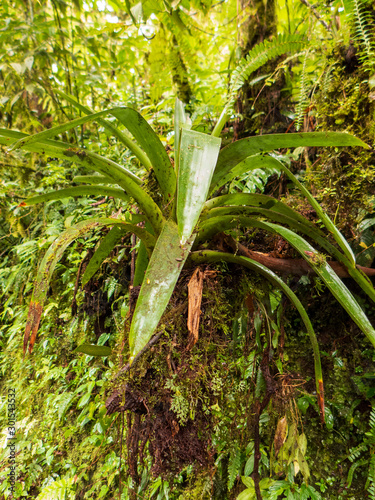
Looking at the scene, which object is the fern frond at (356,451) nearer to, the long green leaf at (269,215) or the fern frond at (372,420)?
the fern frond at (372,420)

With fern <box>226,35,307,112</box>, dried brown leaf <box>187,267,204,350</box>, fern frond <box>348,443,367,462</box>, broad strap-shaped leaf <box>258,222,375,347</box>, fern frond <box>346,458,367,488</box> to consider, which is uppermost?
fern <box>226,35,307,112</box>

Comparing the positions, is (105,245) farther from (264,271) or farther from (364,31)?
(364,31)

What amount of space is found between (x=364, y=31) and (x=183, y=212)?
951 mm

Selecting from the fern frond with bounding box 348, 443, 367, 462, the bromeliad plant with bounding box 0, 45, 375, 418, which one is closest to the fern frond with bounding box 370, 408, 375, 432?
the fern frond with bounding box 348, 443, 367, 462

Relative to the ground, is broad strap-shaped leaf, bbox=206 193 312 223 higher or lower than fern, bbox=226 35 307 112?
lower

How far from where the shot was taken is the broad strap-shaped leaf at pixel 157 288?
1.71ft

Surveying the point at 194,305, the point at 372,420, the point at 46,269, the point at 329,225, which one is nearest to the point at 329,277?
the point at 329,225

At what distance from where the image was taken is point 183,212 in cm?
48

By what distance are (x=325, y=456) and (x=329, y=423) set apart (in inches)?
5.3

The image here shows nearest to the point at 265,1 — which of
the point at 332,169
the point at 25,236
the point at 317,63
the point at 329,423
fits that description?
the point at 317,63

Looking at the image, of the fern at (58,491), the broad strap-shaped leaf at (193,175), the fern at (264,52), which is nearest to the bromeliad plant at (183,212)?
the broad strap-shaped leaf at (193,175)

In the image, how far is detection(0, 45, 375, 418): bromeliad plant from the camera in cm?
56

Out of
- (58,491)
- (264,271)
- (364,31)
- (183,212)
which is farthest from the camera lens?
(58,491)

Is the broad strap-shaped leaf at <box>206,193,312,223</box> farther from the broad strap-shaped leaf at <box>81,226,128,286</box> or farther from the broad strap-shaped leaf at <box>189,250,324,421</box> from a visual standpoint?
the broad strap-shaped leaf at <box>81,226,128,286</box>
